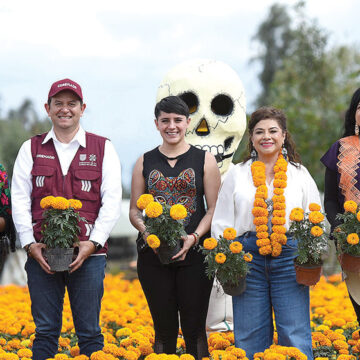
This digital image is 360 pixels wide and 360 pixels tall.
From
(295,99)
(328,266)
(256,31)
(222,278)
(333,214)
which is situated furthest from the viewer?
(256,31)

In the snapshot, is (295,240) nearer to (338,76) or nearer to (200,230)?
(200,230)

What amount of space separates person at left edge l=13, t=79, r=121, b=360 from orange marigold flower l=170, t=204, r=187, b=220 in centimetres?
47

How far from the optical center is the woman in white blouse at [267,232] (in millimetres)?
3938

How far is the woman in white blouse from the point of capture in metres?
3.94

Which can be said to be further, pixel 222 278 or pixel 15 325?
pixel 15 325

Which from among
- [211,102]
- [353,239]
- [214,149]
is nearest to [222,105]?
[211,102]

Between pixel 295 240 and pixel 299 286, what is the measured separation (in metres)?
0.31

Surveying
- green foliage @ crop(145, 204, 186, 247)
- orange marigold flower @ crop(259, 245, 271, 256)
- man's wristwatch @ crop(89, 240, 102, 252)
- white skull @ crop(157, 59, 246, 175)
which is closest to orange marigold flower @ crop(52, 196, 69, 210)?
man's wristwatch @ crop(89, 240, 102, 252)

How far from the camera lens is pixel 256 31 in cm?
2470

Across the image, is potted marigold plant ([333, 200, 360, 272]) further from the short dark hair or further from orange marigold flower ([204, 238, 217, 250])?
the short dark hair

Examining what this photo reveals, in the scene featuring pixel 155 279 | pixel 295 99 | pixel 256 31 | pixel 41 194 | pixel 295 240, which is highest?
pixel 256 31

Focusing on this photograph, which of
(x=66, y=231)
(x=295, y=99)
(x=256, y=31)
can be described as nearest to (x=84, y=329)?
(x=66, y=231)

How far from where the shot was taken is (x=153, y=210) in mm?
3818

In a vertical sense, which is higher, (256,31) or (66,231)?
(256,31)
